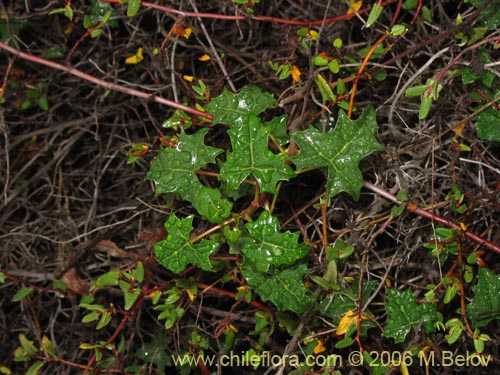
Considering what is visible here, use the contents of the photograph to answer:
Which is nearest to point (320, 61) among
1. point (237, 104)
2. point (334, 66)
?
point (334, 66)

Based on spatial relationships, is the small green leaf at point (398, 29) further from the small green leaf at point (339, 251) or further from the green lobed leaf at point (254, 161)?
the small green leaf at point (339, 251)

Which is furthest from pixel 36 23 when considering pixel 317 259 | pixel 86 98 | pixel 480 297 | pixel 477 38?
pixel 480 297

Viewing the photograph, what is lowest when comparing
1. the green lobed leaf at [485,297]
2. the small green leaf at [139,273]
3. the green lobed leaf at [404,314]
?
the small green leaf at [139,273]

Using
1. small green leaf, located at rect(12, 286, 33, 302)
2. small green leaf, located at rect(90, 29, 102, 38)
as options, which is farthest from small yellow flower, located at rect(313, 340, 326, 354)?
small green leaf, located at rect(90, 29, 102, 38)

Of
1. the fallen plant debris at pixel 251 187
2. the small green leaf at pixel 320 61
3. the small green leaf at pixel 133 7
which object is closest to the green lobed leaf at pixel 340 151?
the fallen plant debris at pixel 251 187

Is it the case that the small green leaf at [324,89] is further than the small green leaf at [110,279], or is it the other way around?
the small green leaf at [110,279]

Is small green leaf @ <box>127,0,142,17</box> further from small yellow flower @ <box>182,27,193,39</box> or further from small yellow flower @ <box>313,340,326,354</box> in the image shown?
small yellow flower @ <box>313,340,326,354</box>
